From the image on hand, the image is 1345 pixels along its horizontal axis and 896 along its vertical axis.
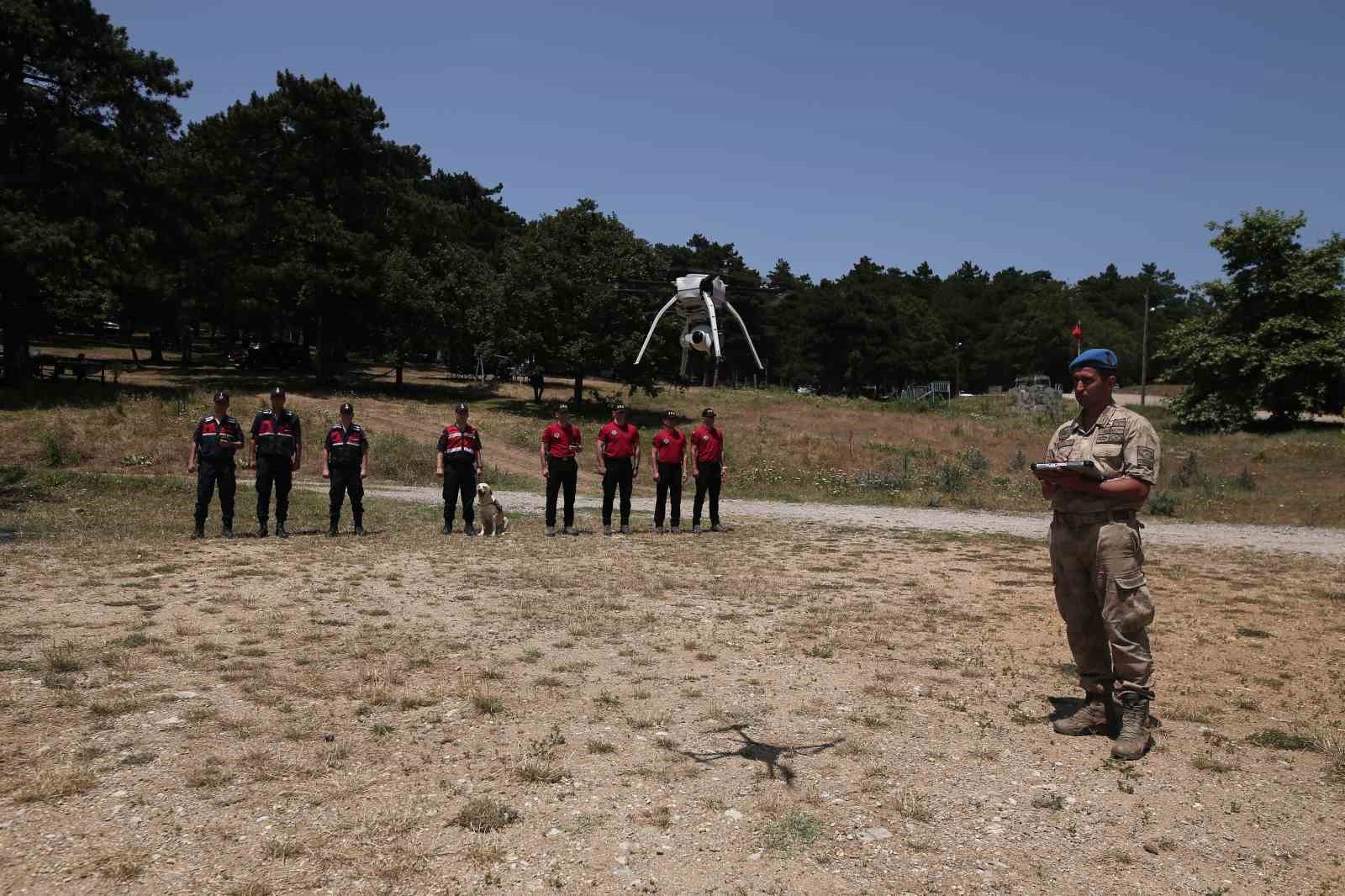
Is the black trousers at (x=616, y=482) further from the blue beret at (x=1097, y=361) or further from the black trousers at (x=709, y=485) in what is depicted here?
the blue beret at (x=1097, y=361)

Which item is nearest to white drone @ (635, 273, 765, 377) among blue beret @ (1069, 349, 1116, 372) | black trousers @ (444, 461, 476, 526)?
blue beret @ (1069, 349, 1116, 372)

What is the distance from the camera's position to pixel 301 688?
6.28 meters

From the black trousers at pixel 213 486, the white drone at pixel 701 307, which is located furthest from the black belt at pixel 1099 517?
the black trousers at pixel 213 486

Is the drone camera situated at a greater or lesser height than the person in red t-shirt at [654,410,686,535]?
greater

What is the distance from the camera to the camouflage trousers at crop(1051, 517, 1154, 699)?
553cm

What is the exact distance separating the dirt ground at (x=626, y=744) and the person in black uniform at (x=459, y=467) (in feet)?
14.3

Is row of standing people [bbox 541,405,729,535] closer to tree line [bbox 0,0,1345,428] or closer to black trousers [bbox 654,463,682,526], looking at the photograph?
black trousers [bbox 654,463,682,526]

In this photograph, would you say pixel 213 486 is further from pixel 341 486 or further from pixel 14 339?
pixel 14 339

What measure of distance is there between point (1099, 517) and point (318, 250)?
42.8 m

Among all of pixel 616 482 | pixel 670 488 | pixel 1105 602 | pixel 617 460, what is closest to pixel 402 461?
pixel 670 488

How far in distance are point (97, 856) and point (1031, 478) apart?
26.9 meters

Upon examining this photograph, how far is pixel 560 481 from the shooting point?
1508cm

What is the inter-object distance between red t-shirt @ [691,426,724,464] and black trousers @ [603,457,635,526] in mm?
1297

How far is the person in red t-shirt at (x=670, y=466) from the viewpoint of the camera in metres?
15.4
